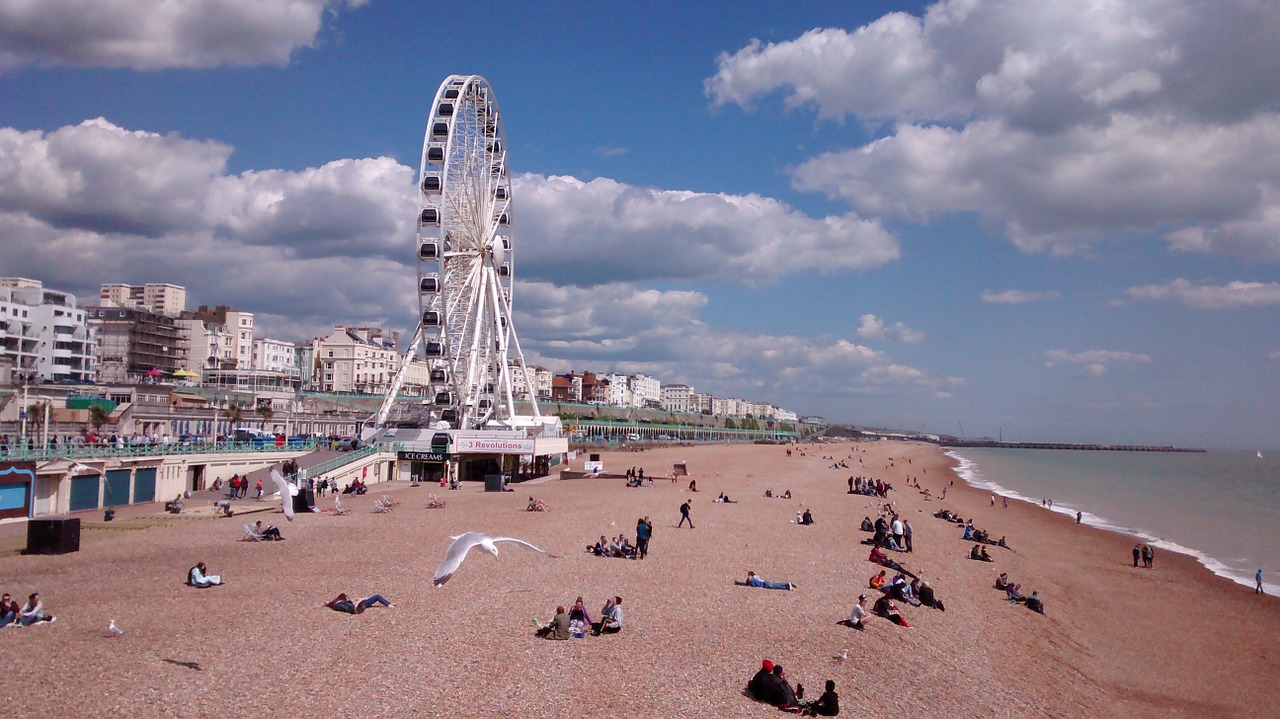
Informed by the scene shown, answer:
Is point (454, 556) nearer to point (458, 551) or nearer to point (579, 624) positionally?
point (458, 551)

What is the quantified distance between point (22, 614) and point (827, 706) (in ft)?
30.2

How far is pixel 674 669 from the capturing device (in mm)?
9516

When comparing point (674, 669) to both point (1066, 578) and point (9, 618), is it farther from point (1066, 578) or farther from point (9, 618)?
point (1066, 578)

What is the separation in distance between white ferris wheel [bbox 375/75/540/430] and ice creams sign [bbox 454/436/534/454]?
7.32ft

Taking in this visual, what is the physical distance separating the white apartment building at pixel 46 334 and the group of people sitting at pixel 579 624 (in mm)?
53163

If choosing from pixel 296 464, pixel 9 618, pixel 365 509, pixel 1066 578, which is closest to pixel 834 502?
pixel 1066 578

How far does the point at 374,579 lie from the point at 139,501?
15056 millimetres

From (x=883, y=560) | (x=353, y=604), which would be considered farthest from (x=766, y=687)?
(x=883, y=560)

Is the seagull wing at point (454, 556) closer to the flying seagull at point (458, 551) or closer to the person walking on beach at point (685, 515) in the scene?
the flying seagull at point (458, 551)

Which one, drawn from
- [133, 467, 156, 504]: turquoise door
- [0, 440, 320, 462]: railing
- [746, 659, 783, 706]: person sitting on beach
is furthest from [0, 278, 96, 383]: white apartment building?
[746, 659, 783, 706]: person sitting on beach

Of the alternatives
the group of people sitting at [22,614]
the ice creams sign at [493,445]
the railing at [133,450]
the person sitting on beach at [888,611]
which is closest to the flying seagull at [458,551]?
the group of people sitting at [22,614]

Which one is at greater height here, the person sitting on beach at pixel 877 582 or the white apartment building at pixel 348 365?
the white apartment building at pixel 348 365

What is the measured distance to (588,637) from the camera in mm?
10562

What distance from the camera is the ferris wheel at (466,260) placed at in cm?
3553
